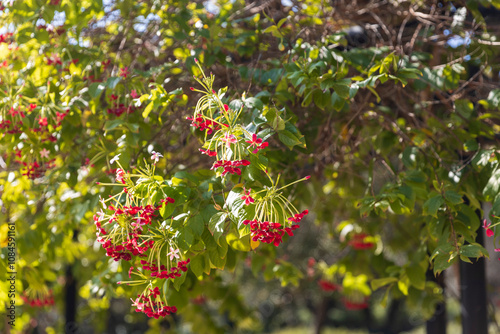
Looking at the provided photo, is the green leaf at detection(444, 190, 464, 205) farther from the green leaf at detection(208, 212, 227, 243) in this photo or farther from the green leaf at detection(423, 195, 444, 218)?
the green leaf at detection(208, 212, 227, 243)

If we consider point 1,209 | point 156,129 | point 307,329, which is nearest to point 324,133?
point 156,129

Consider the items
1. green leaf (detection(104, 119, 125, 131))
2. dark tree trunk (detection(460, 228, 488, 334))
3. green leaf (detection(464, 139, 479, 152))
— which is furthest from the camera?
dark tree trunk (detection(460, 228, 488, 334))

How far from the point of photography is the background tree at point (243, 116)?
142cm

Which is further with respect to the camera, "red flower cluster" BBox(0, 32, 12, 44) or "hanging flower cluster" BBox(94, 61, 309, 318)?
"red flower cluster" BBox(0, 32, 12, 44)

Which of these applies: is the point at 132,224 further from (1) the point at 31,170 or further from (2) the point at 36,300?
(2) the point at 36,300

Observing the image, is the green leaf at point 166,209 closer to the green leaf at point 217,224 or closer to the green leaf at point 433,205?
the green leaf at point 217,224

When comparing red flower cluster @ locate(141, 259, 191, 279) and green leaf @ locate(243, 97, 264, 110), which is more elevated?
green leaf @ locate(243, 97, 264, 110)

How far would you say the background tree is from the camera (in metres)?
1.42

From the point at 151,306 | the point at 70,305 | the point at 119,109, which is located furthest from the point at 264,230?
the point at 70,305

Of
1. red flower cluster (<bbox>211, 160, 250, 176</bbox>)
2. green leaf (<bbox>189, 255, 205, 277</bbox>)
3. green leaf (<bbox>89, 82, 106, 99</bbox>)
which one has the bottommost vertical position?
green leaf (<bbox>189, 255, 205, 277</bbox>)

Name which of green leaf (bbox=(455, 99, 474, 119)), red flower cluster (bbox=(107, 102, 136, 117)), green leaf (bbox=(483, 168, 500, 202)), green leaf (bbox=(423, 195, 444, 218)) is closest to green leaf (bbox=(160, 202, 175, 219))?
red flower cluster (bbox=(107, 102, 136, 117))

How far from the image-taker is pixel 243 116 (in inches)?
55.9

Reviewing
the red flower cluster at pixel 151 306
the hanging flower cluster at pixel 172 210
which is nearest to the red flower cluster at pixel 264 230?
the hanging flower cluster at pixel 172 210

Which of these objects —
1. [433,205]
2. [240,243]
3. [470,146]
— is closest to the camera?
[240,243]
